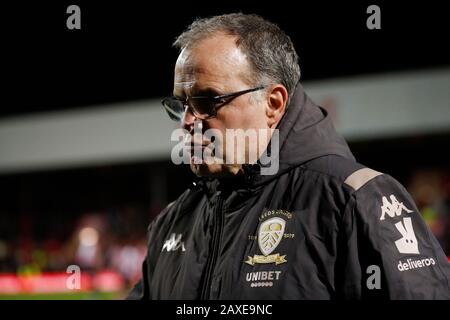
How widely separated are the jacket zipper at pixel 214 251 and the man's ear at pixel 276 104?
1.10 ft

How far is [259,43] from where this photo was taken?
2.27 metres

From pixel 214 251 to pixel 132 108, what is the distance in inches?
516

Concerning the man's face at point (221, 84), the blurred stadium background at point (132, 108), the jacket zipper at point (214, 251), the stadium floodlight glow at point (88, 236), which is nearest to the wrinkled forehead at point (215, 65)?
the man's face at point (221, 84)

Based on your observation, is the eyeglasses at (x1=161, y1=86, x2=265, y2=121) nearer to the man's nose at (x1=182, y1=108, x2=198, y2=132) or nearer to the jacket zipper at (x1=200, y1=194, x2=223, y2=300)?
the man's nose at (x1=182, y1=108, x2=198, y2=132)

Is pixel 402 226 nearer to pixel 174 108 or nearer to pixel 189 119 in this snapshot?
pixel 189 119

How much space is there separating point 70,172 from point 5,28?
6685 millimetres

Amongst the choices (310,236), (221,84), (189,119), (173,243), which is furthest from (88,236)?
(310,236)

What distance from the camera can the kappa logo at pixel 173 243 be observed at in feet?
8.16

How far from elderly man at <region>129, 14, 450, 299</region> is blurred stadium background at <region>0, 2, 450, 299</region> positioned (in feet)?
22.6

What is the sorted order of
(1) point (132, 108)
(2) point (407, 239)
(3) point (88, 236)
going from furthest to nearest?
(3) point (88, 236) → (1) point (132, 108) → (2) point (407, 239)

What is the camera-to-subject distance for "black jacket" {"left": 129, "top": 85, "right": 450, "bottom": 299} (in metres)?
1.95

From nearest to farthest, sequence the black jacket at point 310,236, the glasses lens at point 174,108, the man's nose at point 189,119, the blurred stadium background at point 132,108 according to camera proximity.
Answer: the black jacket at point 310,236, the man's nose at point 189,119, the glasses lens at point 174,108, the blurred stadium background at point 132,108

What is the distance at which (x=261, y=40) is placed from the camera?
2281mm

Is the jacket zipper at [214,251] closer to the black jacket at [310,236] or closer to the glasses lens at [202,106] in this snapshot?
the black jacket at [310,236]
